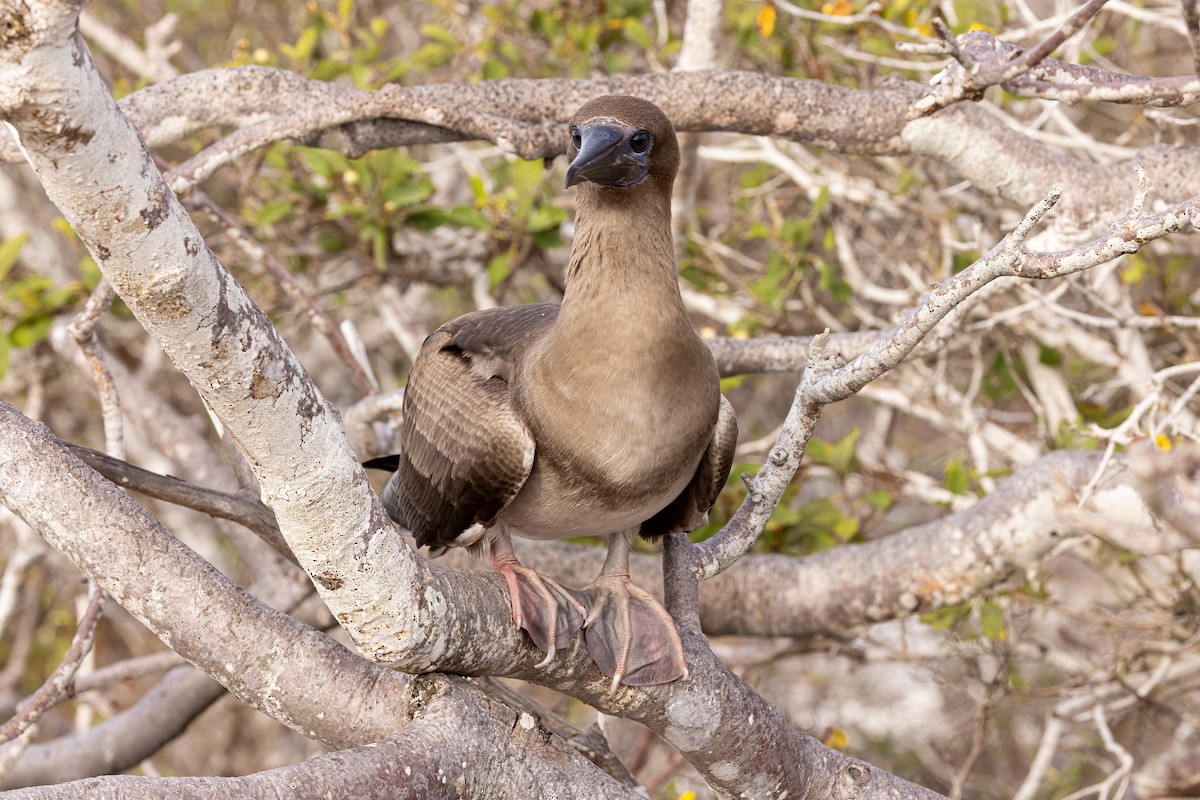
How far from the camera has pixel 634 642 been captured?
2.91 meters

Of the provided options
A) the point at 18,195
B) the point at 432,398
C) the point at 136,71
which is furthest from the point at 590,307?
the point at 18,195

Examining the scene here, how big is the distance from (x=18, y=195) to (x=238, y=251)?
5.99ft

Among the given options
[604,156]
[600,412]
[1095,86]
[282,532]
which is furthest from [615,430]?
[1095,86]

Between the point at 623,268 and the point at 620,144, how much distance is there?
308mm

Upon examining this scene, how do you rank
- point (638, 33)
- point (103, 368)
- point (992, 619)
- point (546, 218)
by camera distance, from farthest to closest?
point (638, 33) < point (546, 218) < point (992, 619) < point (103, 368)

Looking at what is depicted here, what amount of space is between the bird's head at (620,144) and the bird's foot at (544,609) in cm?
99

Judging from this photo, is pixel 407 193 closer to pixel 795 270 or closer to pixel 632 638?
pixel 795 270

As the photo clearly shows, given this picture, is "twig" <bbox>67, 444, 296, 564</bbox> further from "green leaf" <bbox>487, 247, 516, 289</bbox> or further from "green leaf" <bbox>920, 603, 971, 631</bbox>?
"green leaf" <bbox>920, 603, 971, 631</bbox>

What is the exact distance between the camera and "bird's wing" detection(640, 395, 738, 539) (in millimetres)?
3348

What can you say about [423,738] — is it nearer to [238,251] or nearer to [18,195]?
[238,251]

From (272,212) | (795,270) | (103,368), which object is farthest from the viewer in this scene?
(795,270)

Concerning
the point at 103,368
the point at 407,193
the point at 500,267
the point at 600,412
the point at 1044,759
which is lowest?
the point at 1044,759

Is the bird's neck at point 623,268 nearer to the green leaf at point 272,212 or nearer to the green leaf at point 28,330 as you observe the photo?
the green leaf at point 272,212

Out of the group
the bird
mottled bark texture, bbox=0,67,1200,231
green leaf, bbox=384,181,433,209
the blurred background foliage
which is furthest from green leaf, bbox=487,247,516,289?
the bird
